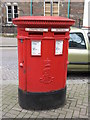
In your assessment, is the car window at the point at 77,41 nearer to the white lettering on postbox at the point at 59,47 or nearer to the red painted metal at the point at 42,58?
the red painted metal at the point at 42,58

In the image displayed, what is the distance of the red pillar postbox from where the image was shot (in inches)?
110

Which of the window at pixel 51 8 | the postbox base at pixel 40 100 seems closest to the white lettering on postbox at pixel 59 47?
the postbox base at pixel 40 100

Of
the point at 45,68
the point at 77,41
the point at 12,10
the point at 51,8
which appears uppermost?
the point at 51,8

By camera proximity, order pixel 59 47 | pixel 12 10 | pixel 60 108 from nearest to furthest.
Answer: pixel 59 47 → pixel 60 108 → pixel 12 10

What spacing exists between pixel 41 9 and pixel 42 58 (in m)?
19.0

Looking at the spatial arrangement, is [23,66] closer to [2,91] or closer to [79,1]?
[2,91]

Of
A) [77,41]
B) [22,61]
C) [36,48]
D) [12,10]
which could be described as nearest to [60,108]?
[22,61]

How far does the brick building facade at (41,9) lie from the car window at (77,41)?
15.7 m

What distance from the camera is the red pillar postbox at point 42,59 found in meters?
2.79

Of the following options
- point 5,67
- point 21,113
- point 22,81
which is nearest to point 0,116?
point 21,113

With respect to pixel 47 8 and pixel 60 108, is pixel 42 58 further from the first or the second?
pixel 47 8

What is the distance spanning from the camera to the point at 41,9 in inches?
819

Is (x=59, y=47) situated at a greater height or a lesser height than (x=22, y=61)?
greater

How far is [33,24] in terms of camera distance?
8.91ft
